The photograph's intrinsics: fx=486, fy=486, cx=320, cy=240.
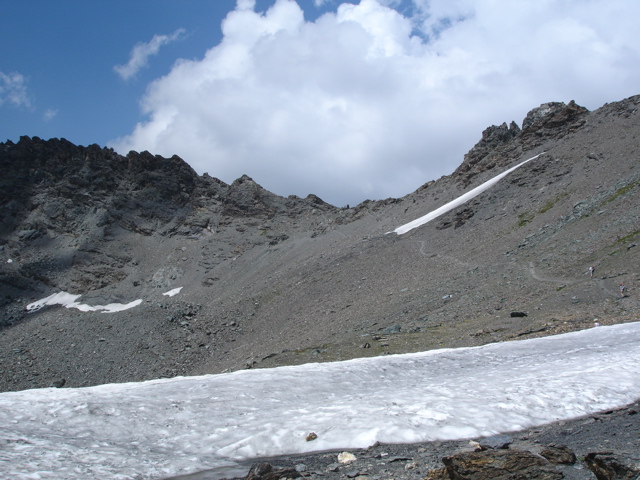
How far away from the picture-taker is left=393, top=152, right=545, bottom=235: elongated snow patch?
5969 centimetres

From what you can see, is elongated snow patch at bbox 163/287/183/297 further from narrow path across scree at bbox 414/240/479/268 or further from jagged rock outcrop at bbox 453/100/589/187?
jagged rock outcrop at bbox 453/100/589/187

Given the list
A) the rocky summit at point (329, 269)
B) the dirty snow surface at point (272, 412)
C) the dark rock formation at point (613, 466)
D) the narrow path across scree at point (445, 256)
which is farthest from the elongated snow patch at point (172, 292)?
the dark rock formation at point (613, 466)

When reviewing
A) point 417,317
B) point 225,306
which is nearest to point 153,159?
point 225,306

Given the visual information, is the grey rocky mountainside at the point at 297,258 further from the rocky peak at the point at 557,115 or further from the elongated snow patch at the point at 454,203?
the elongated snow patch at the point at 454,203

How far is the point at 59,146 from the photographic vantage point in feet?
334

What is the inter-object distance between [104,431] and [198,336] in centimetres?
3676

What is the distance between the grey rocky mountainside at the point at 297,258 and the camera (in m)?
28.2

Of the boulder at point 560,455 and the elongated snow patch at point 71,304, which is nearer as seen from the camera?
the boulder at point 560,455

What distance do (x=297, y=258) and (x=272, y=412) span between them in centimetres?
5719

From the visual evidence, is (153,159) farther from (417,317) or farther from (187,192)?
(417,317)

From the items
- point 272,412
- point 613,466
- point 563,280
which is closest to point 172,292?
point 563,280

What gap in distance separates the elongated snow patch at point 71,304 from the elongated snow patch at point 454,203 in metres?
41.7

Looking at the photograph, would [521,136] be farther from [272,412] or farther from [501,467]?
[501,467]

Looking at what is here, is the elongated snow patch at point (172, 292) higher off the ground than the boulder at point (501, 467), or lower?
higher
